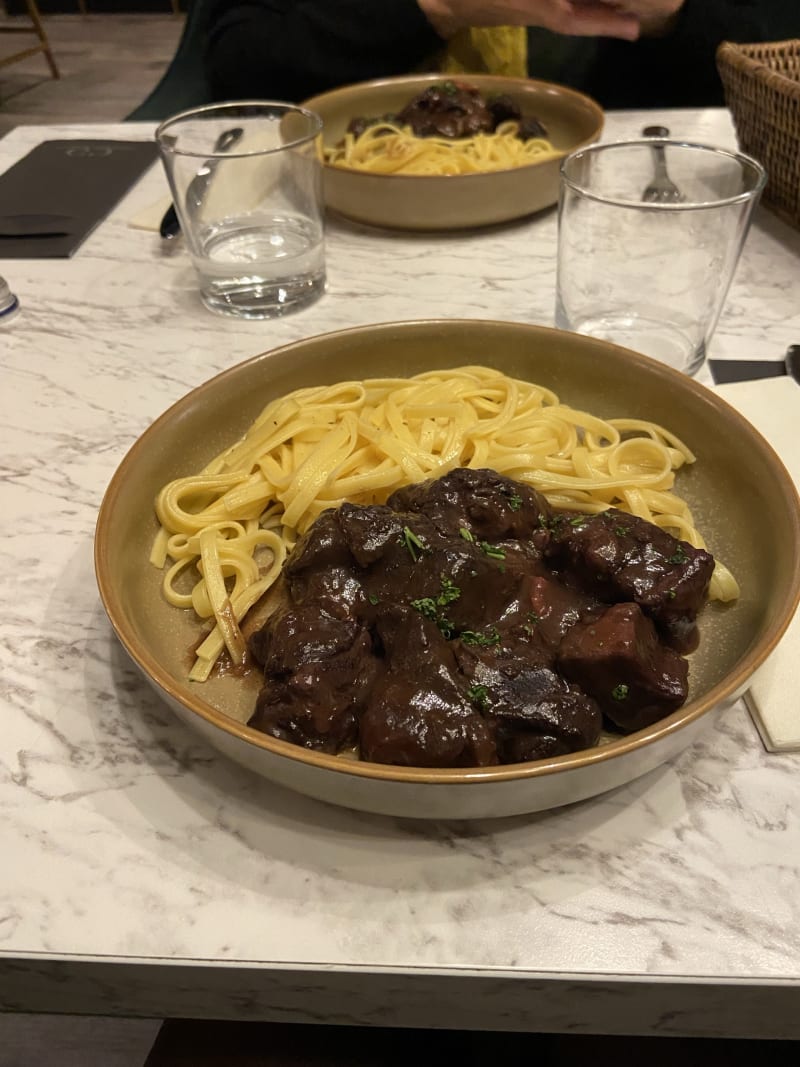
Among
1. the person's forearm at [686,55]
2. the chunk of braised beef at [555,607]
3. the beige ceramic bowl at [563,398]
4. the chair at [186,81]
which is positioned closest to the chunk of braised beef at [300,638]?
the beige ceramic bowl at [563,398]

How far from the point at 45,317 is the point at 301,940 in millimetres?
2307

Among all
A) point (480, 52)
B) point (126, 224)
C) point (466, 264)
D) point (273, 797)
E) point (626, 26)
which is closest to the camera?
point (273, 797)

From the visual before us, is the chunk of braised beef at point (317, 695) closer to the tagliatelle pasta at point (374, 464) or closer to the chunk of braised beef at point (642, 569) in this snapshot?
the tagliatelle pasta at point (374, 464)

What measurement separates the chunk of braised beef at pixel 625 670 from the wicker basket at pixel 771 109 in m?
2.23

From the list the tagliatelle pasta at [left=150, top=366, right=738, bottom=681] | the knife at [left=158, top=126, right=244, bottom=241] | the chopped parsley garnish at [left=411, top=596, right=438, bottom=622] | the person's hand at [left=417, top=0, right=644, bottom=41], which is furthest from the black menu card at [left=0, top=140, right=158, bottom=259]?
the chopped parsley garnish at [left=411, top=596, right=438, bottom=622]

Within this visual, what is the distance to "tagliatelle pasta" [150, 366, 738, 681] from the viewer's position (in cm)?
173

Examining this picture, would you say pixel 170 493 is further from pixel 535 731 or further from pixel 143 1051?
pixel 143 1051

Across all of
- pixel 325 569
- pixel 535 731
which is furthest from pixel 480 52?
pixel 535 731

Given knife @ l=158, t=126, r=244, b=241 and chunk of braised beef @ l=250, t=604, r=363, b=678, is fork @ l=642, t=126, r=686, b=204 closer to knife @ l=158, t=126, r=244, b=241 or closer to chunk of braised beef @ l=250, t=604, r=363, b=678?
knife @ l=158, t=126, r=244, b=241

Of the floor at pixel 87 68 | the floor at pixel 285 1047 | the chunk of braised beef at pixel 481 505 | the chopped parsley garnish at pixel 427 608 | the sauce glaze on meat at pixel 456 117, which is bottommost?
the floor at pixel 285 1047

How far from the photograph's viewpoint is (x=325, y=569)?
1.53 meters

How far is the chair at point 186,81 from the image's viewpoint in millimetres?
4906

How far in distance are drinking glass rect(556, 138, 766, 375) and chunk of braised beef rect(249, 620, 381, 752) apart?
1445 mm

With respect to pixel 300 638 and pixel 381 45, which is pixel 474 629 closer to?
pixel 300 638
